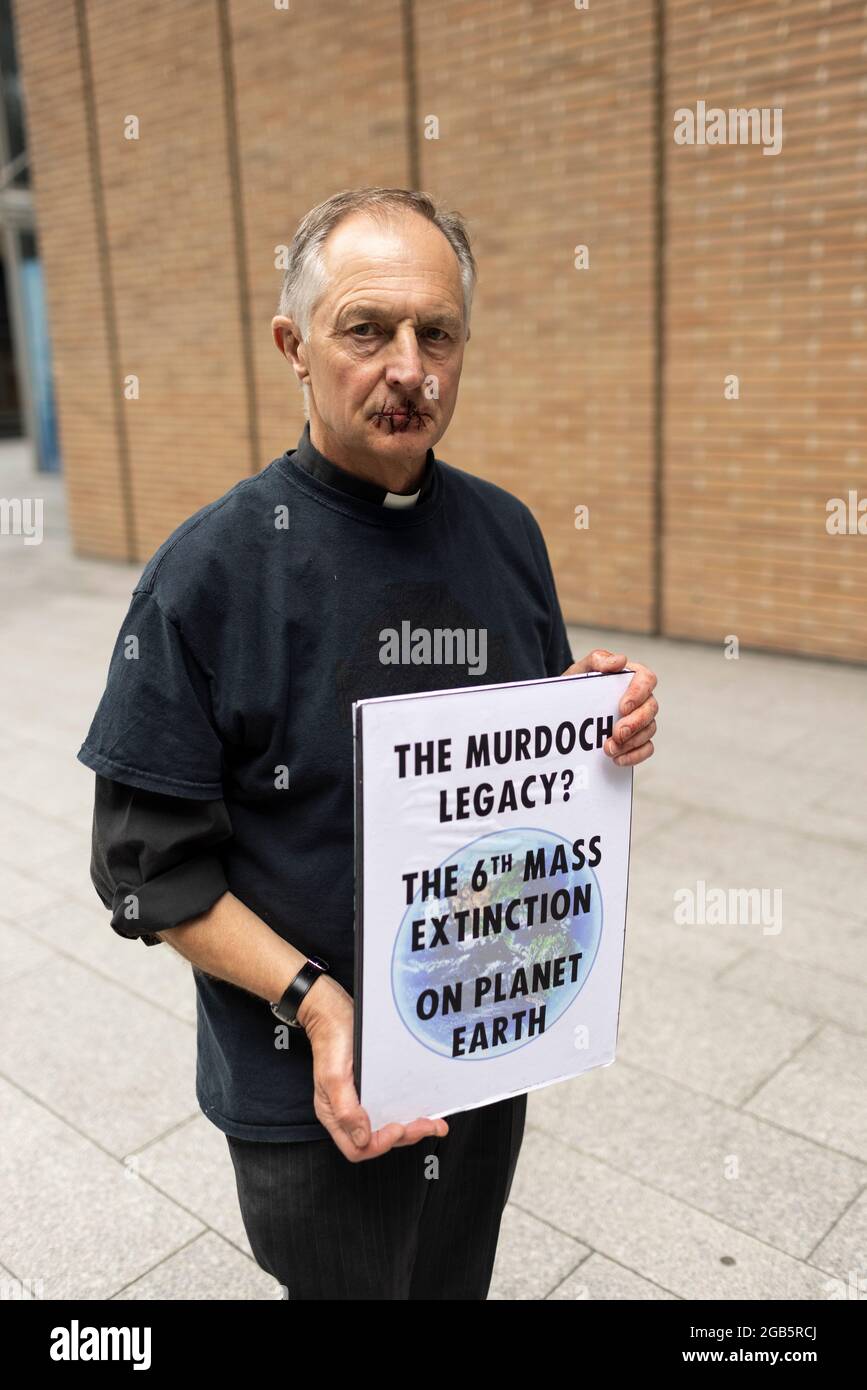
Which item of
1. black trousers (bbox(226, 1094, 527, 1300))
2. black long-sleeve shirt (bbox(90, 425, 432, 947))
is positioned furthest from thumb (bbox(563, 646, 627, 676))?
black trousers (bbox(226, 1094, 527, 1300))

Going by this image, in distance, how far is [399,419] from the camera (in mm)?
1446

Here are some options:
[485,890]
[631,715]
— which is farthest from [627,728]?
[485,890]

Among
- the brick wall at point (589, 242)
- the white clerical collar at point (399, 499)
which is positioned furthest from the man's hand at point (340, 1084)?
the brick wall at point (589, 242)

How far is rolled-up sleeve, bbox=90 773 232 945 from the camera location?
1421mm

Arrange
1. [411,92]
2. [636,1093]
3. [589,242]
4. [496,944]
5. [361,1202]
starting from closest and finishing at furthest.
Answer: [496,944]
[361,1202]
[636,1093]
[589,242]
[411,92]

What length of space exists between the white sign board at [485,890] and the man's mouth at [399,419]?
0.34 meters

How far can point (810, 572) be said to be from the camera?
7277 mm

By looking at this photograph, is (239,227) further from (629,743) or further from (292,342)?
(629,743)

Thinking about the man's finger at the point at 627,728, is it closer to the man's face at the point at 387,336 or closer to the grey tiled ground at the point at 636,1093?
the man's face at the point at 387,336

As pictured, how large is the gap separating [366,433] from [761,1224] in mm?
2199

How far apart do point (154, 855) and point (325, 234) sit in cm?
77

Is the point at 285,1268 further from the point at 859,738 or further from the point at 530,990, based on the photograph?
the point at 859,738

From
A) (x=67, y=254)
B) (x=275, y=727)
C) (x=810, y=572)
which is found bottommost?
(x=810, y=572)

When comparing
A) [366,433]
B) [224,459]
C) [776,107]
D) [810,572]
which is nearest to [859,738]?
→ [810,572]
